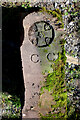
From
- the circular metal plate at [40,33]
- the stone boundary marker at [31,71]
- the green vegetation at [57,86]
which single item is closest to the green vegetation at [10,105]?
the stone boundary marker at [31,71]

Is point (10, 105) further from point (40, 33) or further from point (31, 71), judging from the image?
point (40, 33)

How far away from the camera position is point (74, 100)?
5199mm

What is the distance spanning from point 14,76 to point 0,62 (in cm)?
49

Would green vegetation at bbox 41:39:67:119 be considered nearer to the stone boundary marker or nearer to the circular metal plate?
the stone boundary marker

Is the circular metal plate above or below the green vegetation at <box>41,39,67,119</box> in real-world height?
above

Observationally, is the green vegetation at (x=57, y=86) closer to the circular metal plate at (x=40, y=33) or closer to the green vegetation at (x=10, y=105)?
the circular metal plate at (x=40, y=33)

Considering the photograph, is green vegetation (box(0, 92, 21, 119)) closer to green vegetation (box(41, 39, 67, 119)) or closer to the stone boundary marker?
the stone boundary marker

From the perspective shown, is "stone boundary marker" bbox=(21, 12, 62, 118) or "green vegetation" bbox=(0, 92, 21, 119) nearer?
"stone boundary marker" bbox=(21, 12, 62, 118)

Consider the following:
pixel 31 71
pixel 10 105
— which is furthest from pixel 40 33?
pixel 10 105

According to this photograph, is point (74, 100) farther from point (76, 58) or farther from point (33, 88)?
point (33, 88)

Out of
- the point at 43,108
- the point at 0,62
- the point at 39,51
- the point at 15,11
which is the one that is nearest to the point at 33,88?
the point at 43,108

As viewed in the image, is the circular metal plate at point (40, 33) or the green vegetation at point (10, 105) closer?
the circular metal plate at point (40, 33)

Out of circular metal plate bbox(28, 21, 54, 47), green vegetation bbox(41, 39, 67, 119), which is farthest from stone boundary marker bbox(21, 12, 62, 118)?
green vegetation bbox(41, 39, 67, 119)

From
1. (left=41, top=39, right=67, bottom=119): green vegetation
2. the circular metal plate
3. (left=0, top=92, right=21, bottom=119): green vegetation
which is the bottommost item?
(left=0, top=92, right=21, bottom=119): green vegetation
